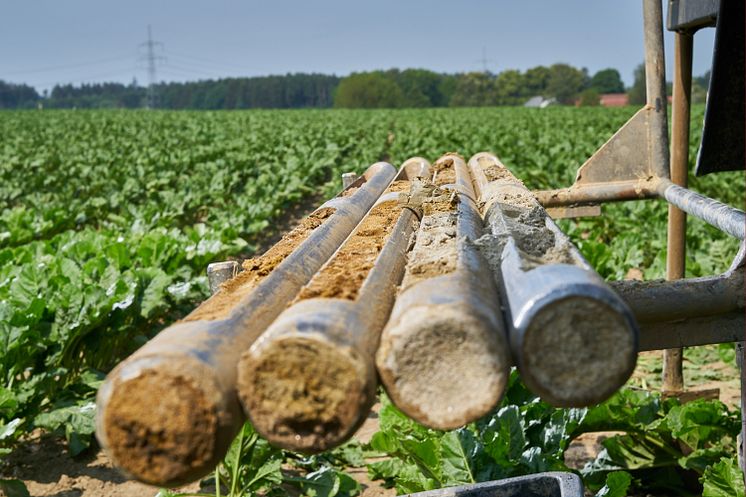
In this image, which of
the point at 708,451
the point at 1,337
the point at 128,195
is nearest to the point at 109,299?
the point at 1,337

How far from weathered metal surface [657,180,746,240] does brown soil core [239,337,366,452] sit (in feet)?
4.93

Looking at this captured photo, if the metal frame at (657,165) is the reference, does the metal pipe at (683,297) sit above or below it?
below

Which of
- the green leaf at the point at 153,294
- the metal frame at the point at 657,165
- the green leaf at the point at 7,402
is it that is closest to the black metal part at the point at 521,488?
the metal frame at the point at 657,165

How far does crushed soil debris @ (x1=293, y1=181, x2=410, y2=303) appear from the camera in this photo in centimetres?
163

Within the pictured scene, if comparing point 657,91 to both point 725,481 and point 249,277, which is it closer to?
point 725,481

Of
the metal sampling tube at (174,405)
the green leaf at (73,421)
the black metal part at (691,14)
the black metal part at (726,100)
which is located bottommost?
the green leaf at (73,421)

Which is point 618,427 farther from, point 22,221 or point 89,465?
point 22,221

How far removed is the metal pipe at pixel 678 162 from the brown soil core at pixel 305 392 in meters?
3.15

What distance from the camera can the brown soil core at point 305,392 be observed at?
4.42 feet

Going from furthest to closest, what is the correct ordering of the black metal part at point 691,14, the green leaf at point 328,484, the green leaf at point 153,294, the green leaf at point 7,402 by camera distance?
the green leaf at point 153,294 → the green leaf at point 7,402 → the green leaf at point 328,484 → the black metal part at point 691,14

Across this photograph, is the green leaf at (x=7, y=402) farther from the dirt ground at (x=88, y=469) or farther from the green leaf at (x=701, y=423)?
the green leaf at (x=701, y=423)

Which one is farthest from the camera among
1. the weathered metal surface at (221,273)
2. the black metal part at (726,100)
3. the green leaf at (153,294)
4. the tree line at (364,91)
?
the tree line at (364,91)

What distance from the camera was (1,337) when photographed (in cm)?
432

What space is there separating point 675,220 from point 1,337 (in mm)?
3606
